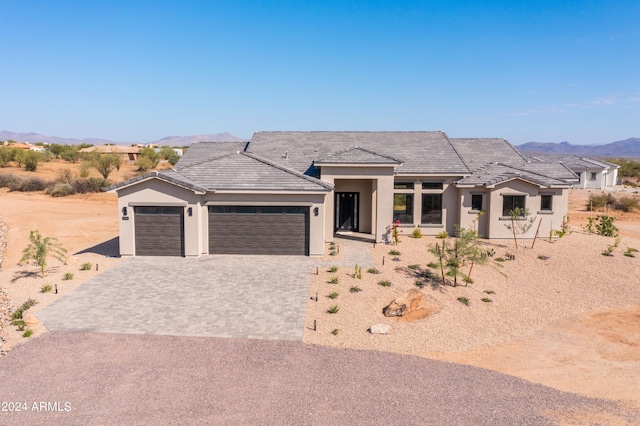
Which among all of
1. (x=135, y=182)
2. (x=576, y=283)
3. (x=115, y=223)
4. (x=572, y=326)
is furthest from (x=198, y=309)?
(x=115, y=223)

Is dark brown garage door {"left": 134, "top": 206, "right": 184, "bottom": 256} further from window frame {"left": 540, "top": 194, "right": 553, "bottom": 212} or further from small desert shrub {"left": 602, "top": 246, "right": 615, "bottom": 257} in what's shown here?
small desert shrub {"left": 602, "top": 246, "right": 615, "bottom": 257}

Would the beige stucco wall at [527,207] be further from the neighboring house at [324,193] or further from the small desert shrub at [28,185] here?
the small desert shrub at [28,185]

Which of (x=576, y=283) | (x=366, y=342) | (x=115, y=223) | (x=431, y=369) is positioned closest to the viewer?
(x=431, y=369)

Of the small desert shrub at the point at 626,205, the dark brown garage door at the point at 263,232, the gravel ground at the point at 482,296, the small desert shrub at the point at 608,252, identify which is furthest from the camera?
the small desert shrub at the point at 626,205

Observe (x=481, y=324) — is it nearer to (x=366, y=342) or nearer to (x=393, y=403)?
(x=366, y=342)

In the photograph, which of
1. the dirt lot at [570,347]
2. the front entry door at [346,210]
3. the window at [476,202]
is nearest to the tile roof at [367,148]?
the window at [476,202]
